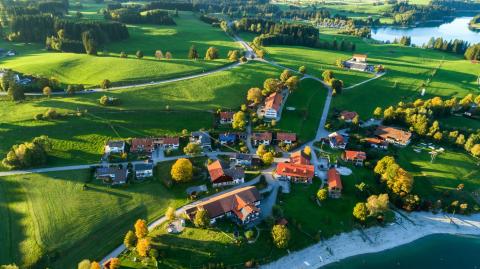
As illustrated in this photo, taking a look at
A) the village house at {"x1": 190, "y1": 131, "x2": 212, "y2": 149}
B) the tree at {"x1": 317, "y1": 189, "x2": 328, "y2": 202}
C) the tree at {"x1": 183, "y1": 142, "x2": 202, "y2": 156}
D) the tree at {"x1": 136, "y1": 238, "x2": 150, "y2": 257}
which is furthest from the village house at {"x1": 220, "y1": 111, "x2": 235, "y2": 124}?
the tree at {"x1": 136, "y1": 238, "x2": 150, "y2": 257}

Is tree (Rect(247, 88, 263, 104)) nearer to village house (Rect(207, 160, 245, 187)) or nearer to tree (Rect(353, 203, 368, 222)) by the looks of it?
village house (Rect(207, 160, 245, 187))

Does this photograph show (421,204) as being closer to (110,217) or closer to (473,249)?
(473,249)

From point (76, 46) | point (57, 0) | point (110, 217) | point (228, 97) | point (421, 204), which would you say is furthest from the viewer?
point (57, 0)

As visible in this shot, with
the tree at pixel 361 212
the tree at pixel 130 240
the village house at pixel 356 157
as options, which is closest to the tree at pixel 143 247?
the tree at pixel 130 240

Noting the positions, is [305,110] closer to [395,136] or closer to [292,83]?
[292,83]

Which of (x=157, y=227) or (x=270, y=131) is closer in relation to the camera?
(x=157, y=227)

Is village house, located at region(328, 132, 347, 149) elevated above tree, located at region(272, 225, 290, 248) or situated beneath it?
elevated above

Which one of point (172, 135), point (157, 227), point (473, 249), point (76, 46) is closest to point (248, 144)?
point (172, 135)
